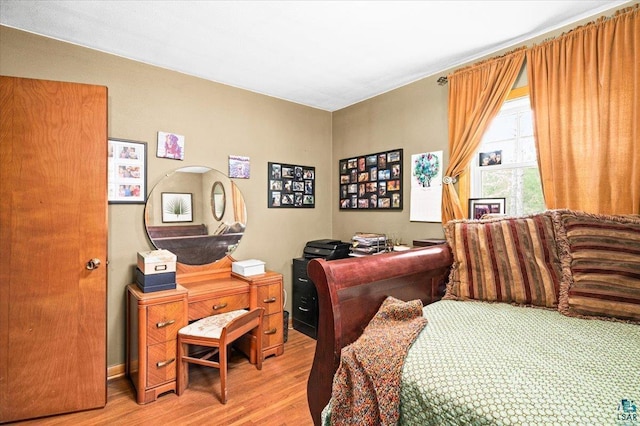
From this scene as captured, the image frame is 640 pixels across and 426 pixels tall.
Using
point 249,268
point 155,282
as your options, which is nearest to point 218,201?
point 249,268

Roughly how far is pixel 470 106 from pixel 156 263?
2.75 metres

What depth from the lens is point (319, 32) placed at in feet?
7.06

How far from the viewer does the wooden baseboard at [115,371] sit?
2.44 meters

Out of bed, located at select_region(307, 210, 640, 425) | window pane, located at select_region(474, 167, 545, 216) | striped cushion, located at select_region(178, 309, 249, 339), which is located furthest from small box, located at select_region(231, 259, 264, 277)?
window pane, located at select_region(474, 167, 545, 216)

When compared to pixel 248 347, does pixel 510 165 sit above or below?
above

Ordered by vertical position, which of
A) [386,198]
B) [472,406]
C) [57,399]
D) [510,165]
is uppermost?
[510,165]

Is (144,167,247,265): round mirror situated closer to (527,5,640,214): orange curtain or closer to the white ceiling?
the white ceiling

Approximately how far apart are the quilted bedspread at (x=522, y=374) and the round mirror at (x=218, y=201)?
2.17m

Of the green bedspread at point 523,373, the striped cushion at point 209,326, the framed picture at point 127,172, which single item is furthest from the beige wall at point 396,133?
the framed picture at point 127,172

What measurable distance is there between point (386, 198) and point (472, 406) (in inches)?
97.6

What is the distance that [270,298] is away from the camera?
2.73 metres

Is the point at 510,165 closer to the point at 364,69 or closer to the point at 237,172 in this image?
the point at 364,69

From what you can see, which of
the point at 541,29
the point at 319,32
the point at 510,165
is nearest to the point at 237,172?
the point at 319,32

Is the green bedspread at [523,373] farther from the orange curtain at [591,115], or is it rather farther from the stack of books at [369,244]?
the stack of books at [369,244]
